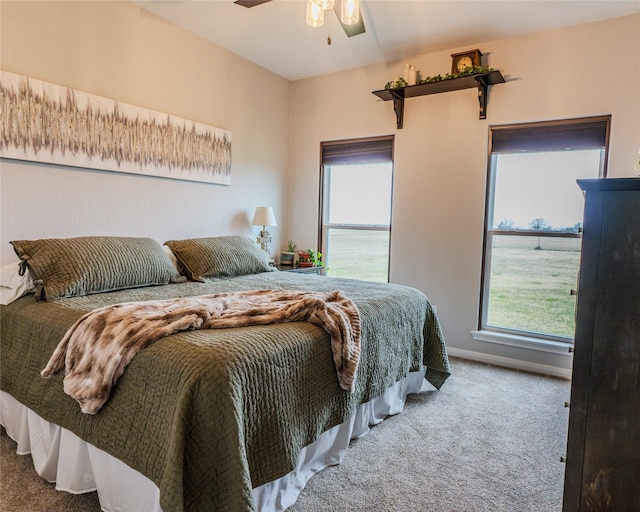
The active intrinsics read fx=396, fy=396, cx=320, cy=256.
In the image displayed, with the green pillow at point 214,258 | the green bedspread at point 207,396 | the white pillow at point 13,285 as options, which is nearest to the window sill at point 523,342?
the green bedspread at point 207,396

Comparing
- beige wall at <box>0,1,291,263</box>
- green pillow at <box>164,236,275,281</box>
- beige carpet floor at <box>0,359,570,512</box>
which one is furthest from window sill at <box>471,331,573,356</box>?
beige wall at <box>0,1,291,263</box>

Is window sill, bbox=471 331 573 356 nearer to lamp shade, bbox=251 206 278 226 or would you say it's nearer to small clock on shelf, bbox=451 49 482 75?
lamp shade, bbox=251 206 278 226

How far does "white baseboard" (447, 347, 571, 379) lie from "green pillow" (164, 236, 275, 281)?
1.86 metres

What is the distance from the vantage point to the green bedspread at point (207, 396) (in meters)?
1.19

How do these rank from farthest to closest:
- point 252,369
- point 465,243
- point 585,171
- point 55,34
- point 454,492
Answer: point 465,243, point 585,171, point 55,34, point 454,492, point 252,369

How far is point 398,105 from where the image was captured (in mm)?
3584

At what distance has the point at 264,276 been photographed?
2.96m

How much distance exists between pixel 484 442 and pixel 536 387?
102 cm

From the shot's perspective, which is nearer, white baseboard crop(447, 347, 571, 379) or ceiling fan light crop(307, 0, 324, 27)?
ceiling fan light crop(307, 0, 324, 27)

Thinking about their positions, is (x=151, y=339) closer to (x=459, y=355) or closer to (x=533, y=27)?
(x=459, y=355)

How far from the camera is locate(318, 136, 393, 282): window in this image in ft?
12.8

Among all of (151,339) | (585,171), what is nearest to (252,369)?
(151,339)

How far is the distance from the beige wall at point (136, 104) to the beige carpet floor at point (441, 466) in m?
1.35

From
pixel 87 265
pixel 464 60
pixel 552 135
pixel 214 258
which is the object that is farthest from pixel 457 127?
pixel 87 265
